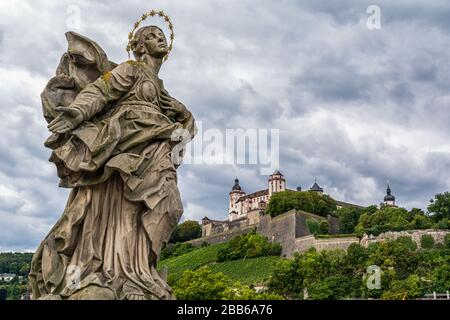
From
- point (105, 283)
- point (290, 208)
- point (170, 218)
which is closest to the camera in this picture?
point (105, 283)

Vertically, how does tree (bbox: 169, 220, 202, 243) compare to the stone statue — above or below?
above

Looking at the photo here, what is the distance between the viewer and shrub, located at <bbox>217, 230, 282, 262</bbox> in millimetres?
87500

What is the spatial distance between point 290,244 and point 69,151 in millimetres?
80352

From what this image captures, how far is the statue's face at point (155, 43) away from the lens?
949 centimetres

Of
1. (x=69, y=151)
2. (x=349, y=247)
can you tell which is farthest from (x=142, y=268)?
(x=349, y=247)

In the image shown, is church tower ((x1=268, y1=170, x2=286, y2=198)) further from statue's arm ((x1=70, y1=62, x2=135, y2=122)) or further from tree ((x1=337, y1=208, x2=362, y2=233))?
statue's arm ((x1=70, y1=62, x2=135, y2=122))

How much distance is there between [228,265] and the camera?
283ft

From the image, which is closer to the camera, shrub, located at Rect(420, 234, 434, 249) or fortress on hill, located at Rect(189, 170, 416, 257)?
shrub, located at Rect(420, 234, 434, 249)

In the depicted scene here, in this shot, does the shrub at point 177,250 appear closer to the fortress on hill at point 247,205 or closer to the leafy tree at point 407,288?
the fortress on hill at point 247,205

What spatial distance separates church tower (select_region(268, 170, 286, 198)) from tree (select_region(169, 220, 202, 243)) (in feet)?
56.0

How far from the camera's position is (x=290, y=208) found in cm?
9419

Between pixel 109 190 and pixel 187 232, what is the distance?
11079 cm

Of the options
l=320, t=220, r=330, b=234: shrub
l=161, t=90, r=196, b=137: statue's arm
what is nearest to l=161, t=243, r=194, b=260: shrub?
l=320, t=220, r=330, b=234: shrub
